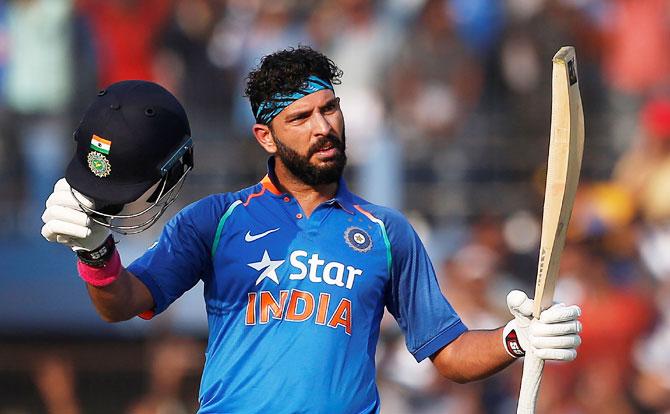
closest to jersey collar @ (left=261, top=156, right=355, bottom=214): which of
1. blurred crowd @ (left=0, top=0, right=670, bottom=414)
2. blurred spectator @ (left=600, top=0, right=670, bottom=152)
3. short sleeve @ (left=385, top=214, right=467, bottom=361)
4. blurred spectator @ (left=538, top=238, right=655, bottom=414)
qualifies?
short sleeve @ (left=385, top=214, right=467, bottom=361)

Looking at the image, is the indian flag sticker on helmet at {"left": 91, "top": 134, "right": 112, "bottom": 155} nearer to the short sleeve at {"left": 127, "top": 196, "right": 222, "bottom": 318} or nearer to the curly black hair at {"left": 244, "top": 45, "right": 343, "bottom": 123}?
the short sleeve at {"left": 127, "top": 196, "right": 222, "bottom": 318}

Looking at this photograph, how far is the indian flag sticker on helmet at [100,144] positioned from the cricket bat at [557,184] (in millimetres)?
1252

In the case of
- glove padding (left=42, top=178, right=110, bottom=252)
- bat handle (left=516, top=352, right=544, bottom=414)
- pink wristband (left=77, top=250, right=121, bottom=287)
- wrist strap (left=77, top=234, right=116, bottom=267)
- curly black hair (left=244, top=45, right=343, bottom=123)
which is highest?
curly black hair (left=244, top=45, right=343, bottom=123)

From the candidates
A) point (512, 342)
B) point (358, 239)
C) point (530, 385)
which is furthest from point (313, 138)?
point (530, 385)

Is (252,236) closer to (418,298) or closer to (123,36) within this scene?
(418,298)

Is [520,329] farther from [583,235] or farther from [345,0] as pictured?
[345,0]

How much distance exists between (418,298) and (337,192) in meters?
0.43

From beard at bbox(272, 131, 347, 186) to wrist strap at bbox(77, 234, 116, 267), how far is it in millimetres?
659

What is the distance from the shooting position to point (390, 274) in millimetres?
3629

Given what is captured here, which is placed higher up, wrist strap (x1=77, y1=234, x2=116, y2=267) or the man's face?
the man's face

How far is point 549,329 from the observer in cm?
317

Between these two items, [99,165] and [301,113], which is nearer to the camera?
[99,165]

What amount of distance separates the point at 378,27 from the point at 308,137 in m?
4.55

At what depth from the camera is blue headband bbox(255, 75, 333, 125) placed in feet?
12.1
